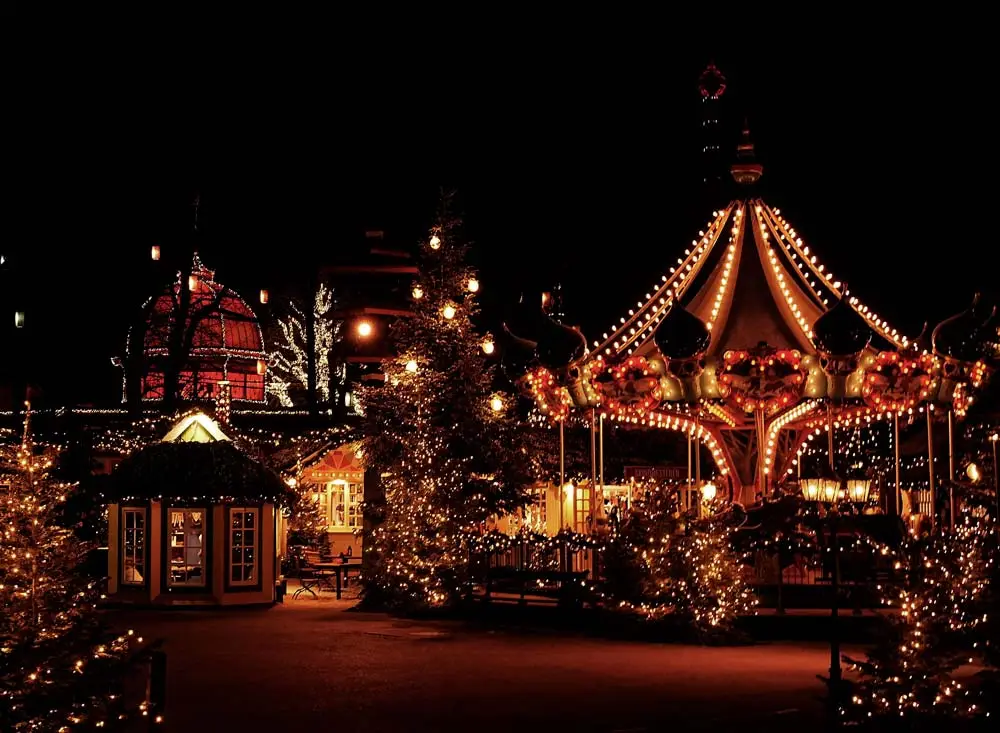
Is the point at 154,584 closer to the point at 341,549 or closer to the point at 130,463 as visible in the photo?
the point at 130,463

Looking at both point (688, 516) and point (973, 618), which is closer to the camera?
point (973, 618)

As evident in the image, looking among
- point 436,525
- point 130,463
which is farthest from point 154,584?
point 436,525

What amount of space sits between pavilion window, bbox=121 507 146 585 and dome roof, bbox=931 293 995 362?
1297cm

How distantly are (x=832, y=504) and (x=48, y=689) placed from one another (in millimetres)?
13329

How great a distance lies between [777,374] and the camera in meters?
21.8

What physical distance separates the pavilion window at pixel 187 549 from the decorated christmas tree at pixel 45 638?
41.7 feet

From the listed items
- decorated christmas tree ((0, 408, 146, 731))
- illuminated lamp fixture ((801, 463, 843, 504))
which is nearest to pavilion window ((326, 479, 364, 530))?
illuminated lamp fixture ((801, 463, 843, 504))

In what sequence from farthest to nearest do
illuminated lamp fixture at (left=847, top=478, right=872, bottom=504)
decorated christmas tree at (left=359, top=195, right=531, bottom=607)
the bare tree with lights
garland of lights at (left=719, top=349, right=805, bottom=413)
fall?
the bare tree with lights, decorated christmas tree at (left=359, top=195, right=531, bottom=607), illuminated lamp fixture at (left=847, top=478, right=872, bottom=504), garland of lights at (left=719, top=349, right=805, bottom=413)

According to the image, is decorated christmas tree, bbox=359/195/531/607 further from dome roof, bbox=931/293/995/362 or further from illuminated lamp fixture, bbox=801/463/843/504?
dome roof, bbox=931/293/995/362

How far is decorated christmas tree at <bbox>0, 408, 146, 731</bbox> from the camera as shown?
29.7 ft

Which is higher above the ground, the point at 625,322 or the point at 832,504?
the point at 625,322

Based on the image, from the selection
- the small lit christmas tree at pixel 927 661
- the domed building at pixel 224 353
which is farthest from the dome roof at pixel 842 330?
the domed building at pixel 224 353

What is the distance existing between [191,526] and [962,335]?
12702mm

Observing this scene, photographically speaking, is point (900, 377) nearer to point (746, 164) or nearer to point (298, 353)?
point (746, 164)
